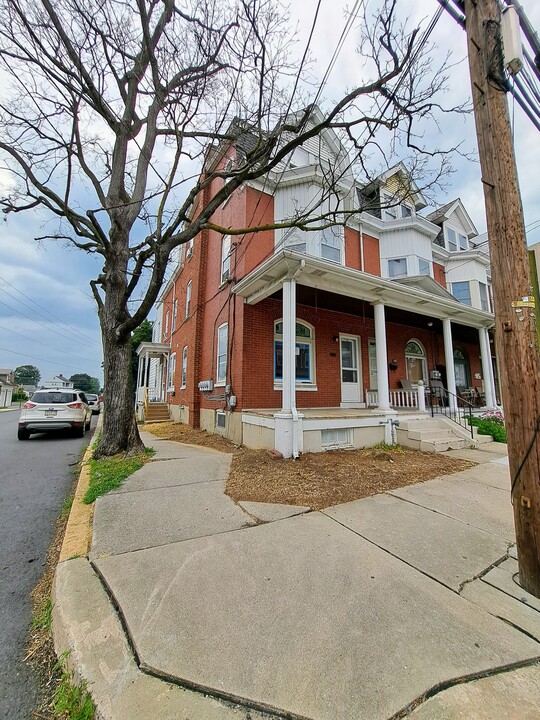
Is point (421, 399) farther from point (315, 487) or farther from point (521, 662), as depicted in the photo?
point (521, 662)

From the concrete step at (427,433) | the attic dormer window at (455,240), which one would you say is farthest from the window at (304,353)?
the attic dormer window at (455,240)

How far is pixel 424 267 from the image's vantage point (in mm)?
14180

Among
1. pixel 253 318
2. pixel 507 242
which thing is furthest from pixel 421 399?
pixel 507 242

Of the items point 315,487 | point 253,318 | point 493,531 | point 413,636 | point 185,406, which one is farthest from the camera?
point 185,406

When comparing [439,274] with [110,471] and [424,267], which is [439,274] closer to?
[424,267]

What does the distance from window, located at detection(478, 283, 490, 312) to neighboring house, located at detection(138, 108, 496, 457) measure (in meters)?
2.65

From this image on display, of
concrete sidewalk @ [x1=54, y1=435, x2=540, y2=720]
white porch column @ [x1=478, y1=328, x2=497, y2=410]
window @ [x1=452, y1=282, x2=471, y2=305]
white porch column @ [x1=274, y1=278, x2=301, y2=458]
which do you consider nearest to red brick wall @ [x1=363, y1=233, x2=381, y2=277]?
white porch column @ [x1=478, y1=328, x2=497, y2=410]

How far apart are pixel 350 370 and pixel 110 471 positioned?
7.75 m

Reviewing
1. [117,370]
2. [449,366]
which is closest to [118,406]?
[117,370]

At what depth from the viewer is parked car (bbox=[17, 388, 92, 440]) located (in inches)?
407

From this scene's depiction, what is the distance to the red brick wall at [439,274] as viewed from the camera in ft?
51.5

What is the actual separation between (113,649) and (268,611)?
95 centimetres

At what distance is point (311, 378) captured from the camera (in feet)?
32.1

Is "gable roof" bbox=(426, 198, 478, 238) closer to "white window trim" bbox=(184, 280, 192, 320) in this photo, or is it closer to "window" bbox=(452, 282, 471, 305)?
"window" bbox=(452, 282, 471, 305)
